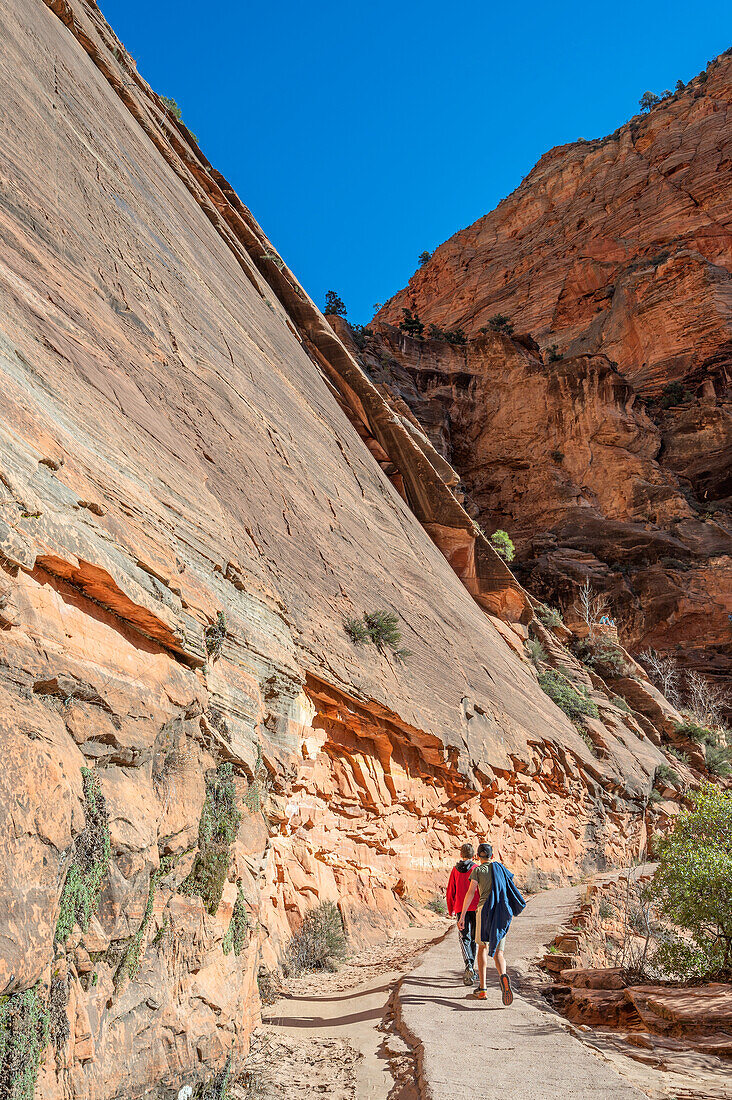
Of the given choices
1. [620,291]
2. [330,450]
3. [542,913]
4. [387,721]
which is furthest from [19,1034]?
[620,291]

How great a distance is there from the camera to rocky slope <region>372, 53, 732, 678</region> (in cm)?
3219

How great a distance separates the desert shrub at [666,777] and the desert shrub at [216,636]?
17.8 m

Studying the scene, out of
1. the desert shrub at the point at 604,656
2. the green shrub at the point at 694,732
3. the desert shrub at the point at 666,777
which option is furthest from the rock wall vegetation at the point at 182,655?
the desert shrub at the point at 604,656

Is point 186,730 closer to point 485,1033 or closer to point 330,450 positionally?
point 485,1033

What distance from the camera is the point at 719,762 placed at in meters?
22.5

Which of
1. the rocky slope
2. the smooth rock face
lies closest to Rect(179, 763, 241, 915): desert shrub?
the rocky slope

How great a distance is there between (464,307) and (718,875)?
66.7m

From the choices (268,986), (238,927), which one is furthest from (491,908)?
(238,927)

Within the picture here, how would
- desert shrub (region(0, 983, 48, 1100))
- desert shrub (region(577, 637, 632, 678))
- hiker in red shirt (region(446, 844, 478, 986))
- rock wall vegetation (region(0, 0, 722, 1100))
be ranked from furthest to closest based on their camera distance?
desert shrub (region(577, 637, 632, 678)) < hiker in red shirt (region(446, 844, 478, 986)) < rock wall vegetation (region(0, 0, 722, 1100)) < desert shrub (region(0, 983, 48, 1100))

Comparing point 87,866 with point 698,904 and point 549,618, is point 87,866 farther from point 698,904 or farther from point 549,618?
point 549,618

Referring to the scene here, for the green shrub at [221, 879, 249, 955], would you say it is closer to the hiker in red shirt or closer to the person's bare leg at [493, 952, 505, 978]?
the hiker in red shirt

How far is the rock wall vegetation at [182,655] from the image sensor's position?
3641 mm

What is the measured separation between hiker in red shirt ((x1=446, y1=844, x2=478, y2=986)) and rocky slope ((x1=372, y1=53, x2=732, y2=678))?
25.8 m

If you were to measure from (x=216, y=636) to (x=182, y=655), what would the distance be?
2.85 ft
